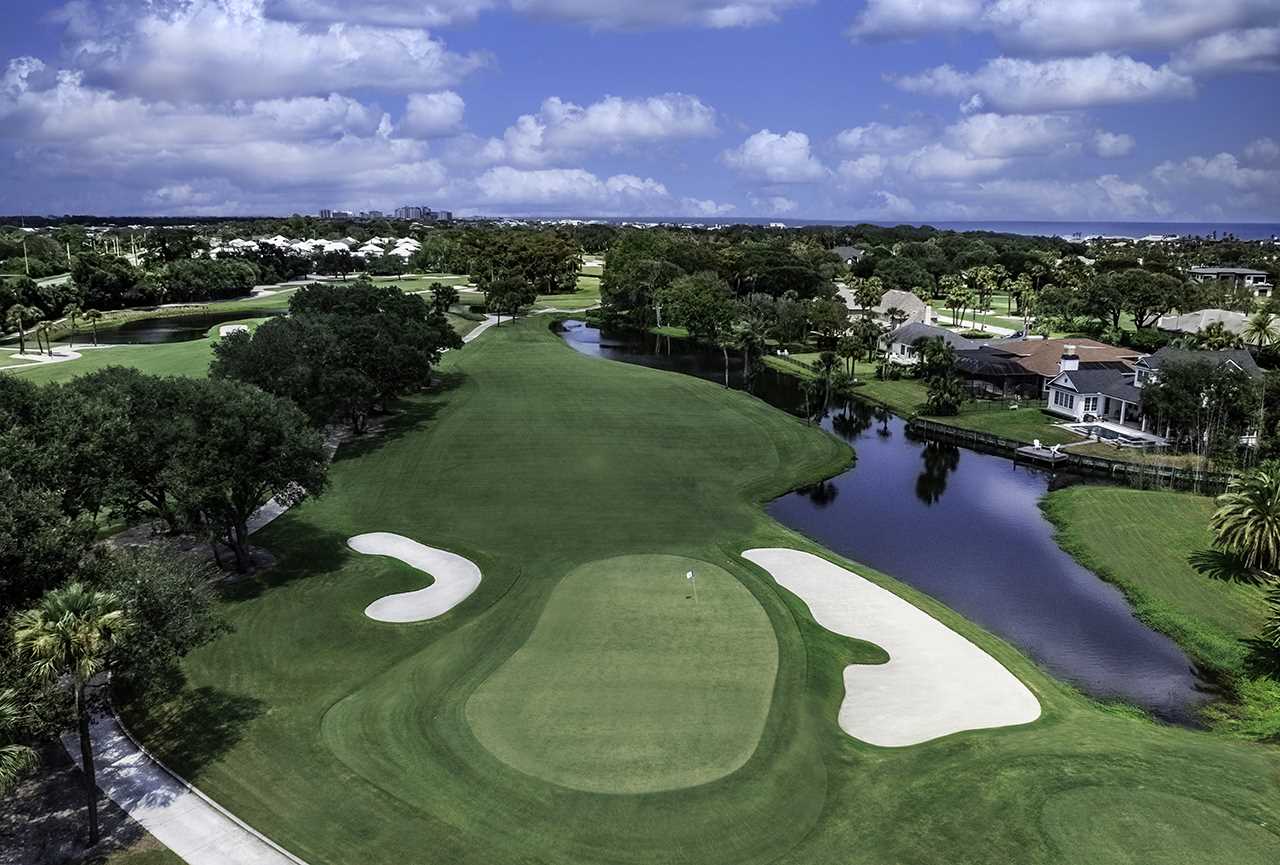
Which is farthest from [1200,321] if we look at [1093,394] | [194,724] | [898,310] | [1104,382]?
[194,724]

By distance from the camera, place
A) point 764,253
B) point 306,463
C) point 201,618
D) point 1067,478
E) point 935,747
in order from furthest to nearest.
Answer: point 764,253 → point 1067,478 → point 306,463 → point 935,747 → point 201,618

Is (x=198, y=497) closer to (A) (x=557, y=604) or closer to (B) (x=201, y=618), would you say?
(B) (x=201, y=618)

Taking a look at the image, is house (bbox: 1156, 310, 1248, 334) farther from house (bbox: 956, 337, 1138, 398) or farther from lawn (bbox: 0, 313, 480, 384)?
lawn (bbox: 0, 313, 480, 384)

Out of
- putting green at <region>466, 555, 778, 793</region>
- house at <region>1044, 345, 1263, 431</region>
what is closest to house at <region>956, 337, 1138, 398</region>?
house at <region>1044, 345, 1263, 431</region>

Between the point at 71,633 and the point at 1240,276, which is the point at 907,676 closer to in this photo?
the point at 71,633

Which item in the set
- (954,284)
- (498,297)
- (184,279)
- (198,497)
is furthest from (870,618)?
(184,279)

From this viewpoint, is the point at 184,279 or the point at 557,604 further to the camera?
the point at 184,279

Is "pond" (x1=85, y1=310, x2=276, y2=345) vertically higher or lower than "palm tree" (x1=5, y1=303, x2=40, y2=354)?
lower
